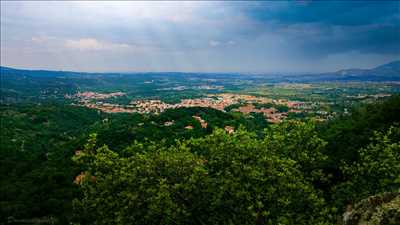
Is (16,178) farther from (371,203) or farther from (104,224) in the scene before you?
(371,203)

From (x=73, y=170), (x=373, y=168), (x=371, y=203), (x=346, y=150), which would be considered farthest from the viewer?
(x=73, y=170)

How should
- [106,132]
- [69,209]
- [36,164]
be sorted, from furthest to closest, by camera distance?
[106,132] → [36,164] → [69,209]

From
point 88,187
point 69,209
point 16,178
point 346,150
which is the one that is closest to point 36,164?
point 16,178

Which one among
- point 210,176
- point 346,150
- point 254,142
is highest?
point 254,142

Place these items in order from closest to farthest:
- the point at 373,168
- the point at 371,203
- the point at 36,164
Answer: the point at 371,203
the point at 373,168
the point at 36,164

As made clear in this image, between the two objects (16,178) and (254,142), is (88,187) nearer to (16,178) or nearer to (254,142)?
(254,142)

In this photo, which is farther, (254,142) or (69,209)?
(69,209)

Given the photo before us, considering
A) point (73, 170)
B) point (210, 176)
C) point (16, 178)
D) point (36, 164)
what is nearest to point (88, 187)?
point (210, 176)

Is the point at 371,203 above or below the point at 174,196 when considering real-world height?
above

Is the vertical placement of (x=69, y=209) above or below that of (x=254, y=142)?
below
